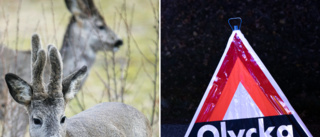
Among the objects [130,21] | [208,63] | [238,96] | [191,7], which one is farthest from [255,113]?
[130,21]

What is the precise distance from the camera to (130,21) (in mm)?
4176

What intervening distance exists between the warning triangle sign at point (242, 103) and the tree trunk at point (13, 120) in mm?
1644

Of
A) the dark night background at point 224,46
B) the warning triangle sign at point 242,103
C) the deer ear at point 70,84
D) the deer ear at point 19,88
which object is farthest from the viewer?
the dark night background at point 224,46

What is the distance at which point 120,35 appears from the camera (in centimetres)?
435

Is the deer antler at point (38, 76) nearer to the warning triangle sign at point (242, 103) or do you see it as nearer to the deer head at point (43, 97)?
→ the deer head at point (43, 97)

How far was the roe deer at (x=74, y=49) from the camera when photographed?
4.10m

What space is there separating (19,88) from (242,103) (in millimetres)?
1260

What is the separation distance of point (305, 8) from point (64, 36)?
2232 mm

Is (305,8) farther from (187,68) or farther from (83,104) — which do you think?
(83,104)

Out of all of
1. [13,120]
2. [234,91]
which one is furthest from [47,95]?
[13,120]

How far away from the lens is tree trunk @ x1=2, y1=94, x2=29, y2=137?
4062 millimetres

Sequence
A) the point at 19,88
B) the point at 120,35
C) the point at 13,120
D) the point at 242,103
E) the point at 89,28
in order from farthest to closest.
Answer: the point at 89,28, the point at 120,35, the point at 13,120, the point at 242,103, the point at 19,88

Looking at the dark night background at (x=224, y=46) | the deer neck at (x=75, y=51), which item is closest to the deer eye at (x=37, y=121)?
the dark night background at (x=224, y=46)

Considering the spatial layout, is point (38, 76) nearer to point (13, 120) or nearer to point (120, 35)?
point (13, 120)
